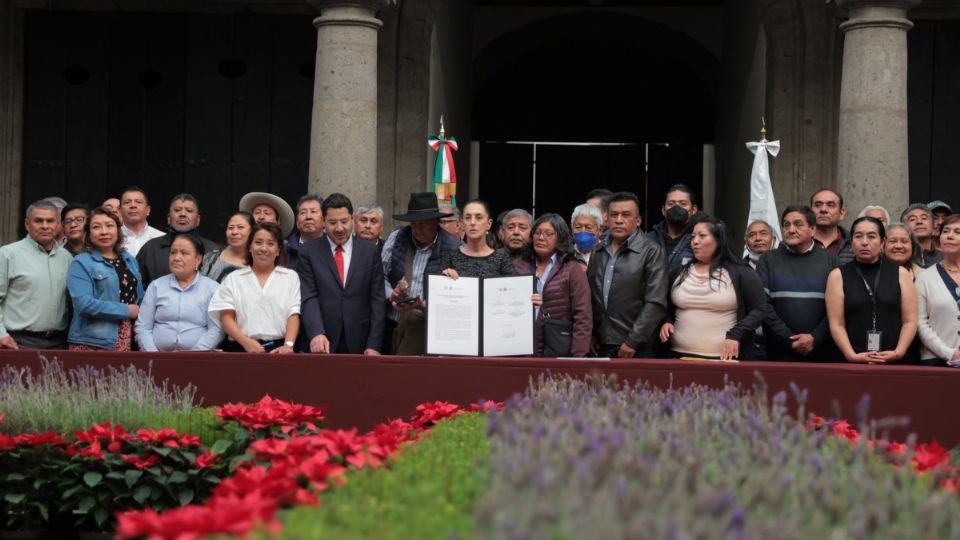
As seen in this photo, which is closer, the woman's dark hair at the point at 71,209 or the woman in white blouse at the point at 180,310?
the woman in white blouse at the point at 180,310

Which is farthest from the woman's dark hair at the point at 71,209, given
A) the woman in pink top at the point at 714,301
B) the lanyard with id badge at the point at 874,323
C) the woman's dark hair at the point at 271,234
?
the lanyard with id badge at the point at 874,323

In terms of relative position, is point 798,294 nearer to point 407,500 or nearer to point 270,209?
point 270,209

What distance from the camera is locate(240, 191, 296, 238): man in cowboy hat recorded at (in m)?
11.7

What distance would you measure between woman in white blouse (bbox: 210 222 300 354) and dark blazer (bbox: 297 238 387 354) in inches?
7.7

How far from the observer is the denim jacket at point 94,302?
34.6ft

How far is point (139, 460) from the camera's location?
314 inches

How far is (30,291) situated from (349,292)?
2.36 meters

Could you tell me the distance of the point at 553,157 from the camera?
26.7 metres

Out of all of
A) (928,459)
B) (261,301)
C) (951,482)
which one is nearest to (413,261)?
(261,301)

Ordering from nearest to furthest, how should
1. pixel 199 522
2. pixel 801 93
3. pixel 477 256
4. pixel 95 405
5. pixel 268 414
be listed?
pixel 199 522 < pixel 268 414 < pixel 95 405 < pixel 477 256 < pixel 801 93

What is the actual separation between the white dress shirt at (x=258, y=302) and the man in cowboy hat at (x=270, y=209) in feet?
4.11

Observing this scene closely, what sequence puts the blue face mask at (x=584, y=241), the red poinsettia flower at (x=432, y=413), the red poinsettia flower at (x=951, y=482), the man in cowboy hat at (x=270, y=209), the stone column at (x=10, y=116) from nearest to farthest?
the red poinsettia flower at (x=951, y=482), the red poinsettia flower at (x=432, y=413), the blue face mask at (x=584, y=241), the man in cowboy hat at (x=270, y=209), the stone column at (x=10, y=116)

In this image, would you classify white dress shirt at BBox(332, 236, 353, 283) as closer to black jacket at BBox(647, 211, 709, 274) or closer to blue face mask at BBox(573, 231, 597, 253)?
blue face mask at BBox(573, 231, 597, 253)

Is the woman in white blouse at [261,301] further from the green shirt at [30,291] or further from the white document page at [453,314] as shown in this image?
the green shirt at [30,291]
